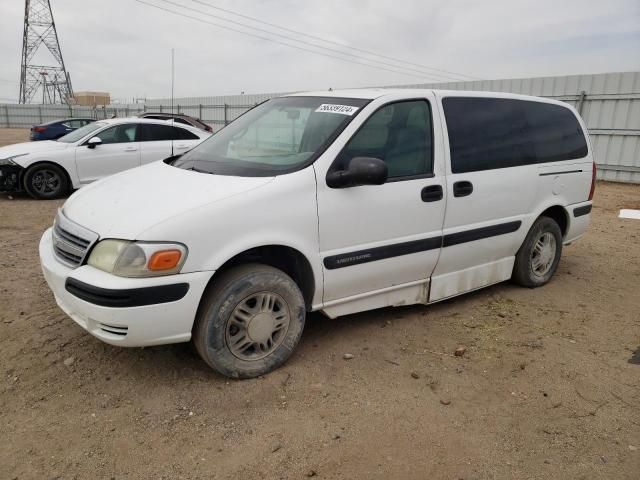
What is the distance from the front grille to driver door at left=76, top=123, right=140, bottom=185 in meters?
6.46

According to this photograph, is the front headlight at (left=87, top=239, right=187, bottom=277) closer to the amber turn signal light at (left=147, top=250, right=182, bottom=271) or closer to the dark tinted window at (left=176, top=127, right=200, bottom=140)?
the amber turn signal light at (left=147, top=250, right=182, bottom=271)

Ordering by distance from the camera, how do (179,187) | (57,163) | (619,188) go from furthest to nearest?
(619,188)
(57,163)
(179,187)

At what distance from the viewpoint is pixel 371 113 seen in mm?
3445

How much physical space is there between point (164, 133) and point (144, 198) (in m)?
7.39

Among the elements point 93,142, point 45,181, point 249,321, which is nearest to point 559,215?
point 249,321

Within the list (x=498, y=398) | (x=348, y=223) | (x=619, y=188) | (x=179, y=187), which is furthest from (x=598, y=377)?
(x=619, y=188)

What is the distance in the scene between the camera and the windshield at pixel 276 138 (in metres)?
3.28

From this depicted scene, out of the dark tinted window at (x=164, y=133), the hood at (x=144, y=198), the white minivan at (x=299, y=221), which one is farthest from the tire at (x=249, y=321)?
the dark tinted window at (x=164, y=133)

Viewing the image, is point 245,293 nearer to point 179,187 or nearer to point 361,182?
point 179,187

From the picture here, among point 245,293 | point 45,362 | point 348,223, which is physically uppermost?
point 348,223

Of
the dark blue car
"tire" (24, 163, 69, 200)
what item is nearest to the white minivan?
"tire" (24, 163, 69, 200)

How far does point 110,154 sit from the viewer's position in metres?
9.19

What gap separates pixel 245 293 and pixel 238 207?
1.68 ft

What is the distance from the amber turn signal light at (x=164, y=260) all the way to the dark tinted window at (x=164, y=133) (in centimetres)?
761
